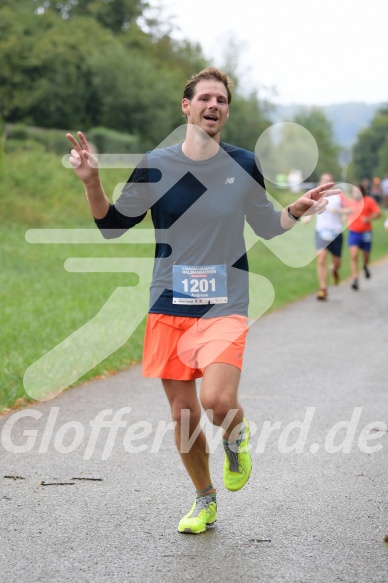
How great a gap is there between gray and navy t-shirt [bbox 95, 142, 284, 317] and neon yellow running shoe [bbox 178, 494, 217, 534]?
2.98ft

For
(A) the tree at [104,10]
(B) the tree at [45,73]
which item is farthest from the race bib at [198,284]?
(A) the tree at [104,10]

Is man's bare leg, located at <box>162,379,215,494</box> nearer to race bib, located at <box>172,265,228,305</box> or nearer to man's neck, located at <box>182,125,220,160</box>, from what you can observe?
race bib, located at <box>172,265,228,305</box>

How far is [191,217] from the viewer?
495cm

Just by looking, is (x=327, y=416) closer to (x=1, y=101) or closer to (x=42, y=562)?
(x=42, y=562)

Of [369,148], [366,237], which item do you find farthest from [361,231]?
[369,148]

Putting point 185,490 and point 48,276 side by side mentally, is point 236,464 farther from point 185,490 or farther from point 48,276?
point 48,276

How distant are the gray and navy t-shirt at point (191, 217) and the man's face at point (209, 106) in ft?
0.47

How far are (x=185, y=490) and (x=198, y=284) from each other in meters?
1.41

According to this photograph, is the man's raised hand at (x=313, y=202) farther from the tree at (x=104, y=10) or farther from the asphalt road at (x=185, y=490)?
the tree at (x=104, y=10)

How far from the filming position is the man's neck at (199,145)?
4.99m

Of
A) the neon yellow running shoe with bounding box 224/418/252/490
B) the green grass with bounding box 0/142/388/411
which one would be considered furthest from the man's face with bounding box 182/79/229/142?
the green grass with bounding box 0/142/388/411

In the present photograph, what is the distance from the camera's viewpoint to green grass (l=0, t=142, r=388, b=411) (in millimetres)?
10640

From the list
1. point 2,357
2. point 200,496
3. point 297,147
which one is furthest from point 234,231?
point 297,147

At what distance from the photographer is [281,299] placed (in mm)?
17750
